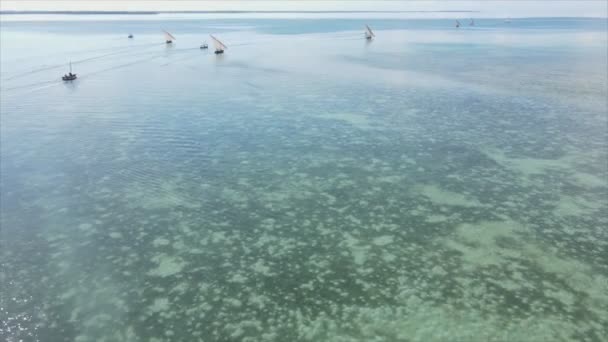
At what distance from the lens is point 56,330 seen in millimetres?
11930

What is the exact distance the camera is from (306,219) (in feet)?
59.0

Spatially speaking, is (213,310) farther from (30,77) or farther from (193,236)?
(30,77)

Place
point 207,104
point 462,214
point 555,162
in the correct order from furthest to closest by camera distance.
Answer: point 207,104
point 555,162
point 462,214

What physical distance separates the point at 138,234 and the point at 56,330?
17.6 feet

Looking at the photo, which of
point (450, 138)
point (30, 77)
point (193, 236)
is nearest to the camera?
point (193, 236)

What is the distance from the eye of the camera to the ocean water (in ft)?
40.6

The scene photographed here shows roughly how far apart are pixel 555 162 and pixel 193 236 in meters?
20.4

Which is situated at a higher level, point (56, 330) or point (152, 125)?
point (152, 125)

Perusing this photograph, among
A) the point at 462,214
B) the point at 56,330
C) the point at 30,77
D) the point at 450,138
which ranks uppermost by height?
the point at 30,77

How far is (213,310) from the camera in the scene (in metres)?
12.6

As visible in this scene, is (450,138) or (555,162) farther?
(450,138)

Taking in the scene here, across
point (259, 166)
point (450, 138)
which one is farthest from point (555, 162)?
point (259, 166)

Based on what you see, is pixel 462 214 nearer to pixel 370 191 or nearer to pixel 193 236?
pixel 370 191

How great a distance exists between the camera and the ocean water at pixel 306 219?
1238 centimetres
